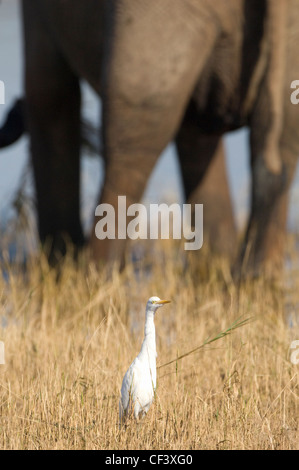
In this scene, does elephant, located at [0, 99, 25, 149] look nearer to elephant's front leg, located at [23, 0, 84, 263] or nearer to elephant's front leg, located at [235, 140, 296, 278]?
elephant's front leg, located at [23, 0, 84, 263]

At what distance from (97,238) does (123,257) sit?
167mm

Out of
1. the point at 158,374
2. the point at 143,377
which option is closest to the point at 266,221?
the point at 158,374

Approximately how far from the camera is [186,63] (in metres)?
4.48

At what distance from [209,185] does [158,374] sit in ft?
11.1

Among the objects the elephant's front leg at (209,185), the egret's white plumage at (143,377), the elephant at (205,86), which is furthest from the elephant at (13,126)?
the egret's white plumage at (143,377)

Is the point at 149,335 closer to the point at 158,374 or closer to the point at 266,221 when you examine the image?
the point at 158,374

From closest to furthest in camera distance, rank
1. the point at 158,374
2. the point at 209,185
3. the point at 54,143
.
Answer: the point at 158,374, the point at 54,143, the point at 209,185

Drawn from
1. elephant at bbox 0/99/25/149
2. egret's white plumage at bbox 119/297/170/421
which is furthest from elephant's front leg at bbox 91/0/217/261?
Answer: egret's white plumage at bbox 119/297/170/421

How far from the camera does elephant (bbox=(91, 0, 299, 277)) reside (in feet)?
14.6

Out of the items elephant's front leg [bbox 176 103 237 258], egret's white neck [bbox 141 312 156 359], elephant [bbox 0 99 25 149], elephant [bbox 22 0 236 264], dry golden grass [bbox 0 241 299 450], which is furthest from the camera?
elephant [bbox 0 99 25 149]

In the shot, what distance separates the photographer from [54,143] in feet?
19.5

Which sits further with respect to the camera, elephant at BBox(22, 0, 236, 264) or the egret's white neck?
elephant at BBox(22, 0, 236, 264)
